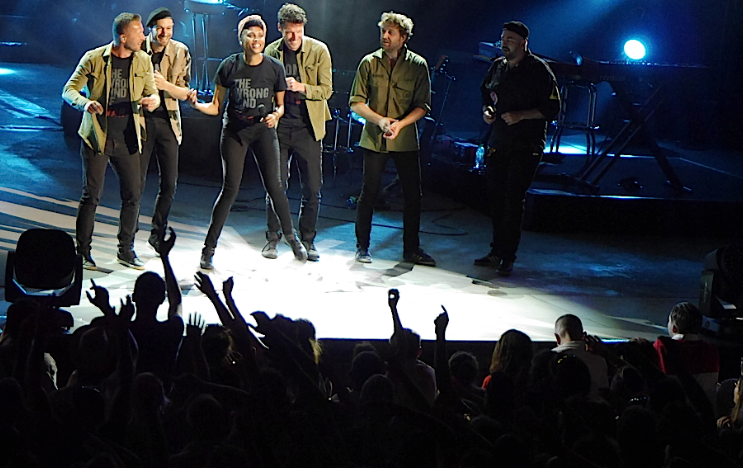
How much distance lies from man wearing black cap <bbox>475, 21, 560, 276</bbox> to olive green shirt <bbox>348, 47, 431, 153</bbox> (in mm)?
503

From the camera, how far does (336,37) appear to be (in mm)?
10461

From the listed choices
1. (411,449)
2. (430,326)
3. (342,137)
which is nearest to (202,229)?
(430,326)

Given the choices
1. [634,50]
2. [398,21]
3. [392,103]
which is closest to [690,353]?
[392,103]

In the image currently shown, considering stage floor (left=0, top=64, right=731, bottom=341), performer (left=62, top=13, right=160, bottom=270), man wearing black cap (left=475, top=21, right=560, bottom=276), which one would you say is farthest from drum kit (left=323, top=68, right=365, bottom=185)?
performer (left=62, top=13, right=160, bottom=270)

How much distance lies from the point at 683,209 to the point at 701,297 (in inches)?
128

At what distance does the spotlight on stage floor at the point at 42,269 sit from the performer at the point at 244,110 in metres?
1.63

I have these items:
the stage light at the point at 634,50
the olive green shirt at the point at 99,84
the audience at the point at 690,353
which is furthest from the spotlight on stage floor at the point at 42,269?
the stage light at the point at 634,50

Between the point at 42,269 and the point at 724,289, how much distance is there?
126 inches

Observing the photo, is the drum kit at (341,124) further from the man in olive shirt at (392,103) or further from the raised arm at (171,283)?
the raised arm at (171,283)

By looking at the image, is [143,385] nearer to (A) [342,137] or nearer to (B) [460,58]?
(A) [342,137]

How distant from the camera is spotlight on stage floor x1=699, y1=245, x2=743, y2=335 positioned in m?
4.50

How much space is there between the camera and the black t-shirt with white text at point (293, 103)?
19.7 ft

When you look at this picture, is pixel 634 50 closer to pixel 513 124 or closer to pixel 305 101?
pixel 513 124

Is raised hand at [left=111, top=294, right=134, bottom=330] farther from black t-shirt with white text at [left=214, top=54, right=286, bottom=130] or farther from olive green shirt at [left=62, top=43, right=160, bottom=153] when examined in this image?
black t-shirt with white text at [left=214, top=54, right=286, bottom=130]
